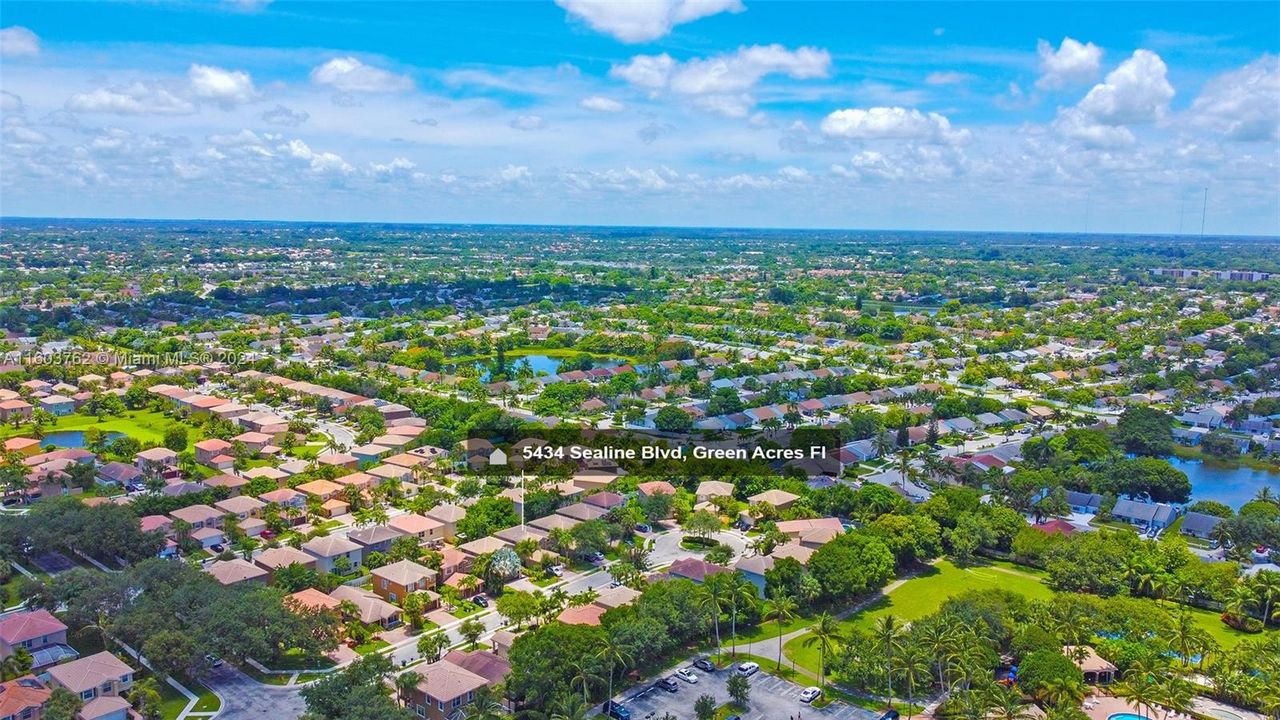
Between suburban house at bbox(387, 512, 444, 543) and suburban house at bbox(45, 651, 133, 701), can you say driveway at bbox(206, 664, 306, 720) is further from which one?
suburban house at bbox(387, 512, 444, 543)

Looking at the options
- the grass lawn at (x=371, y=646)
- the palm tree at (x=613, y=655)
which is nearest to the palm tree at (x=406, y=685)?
the grass lawn at (x=371, y=646)

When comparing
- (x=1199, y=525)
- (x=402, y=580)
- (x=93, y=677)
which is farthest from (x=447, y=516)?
(x=1199, y=525)

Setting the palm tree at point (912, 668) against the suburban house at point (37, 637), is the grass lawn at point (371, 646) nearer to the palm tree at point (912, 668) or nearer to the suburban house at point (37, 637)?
the suburban house at point (37, 637)

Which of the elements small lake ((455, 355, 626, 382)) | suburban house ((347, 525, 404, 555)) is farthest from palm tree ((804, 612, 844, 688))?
small lake ((455, 355, 626, 382))

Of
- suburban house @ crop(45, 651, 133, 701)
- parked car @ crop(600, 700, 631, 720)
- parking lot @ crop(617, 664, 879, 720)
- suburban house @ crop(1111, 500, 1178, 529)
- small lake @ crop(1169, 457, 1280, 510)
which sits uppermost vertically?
suburban house @ crop(45, 651, 133, 701)

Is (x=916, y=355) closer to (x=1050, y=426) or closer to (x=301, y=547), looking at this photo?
(x=1050, y=426)

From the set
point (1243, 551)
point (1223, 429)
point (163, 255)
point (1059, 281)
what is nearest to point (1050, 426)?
point (1223, 429)
